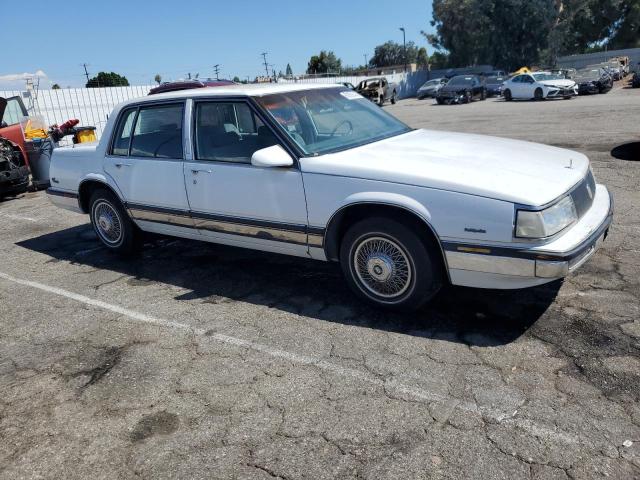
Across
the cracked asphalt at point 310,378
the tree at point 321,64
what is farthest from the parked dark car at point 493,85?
the tree at point 321,64

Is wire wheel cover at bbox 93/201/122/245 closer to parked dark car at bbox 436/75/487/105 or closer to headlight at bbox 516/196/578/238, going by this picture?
headlight at bbox 516/196/578/238

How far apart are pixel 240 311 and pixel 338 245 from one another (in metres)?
0.96

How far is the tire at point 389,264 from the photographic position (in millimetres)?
3729

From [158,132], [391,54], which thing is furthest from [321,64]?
[158,132]

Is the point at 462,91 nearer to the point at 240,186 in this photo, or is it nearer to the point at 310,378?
the point at 240,186

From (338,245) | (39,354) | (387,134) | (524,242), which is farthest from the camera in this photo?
(387,134)

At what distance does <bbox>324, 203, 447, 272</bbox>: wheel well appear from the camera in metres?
3.71

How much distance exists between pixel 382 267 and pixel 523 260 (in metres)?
0.99

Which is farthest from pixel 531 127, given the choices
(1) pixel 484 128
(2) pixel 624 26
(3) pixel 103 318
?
(2) pixel 624 26

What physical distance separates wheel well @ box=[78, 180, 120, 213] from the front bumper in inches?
151

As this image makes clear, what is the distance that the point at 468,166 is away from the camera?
3727mm

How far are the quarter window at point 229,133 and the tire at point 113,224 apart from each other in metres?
1.46

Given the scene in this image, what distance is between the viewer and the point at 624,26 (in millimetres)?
61656

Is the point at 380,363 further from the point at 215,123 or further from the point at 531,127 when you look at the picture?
the point at 531,127
